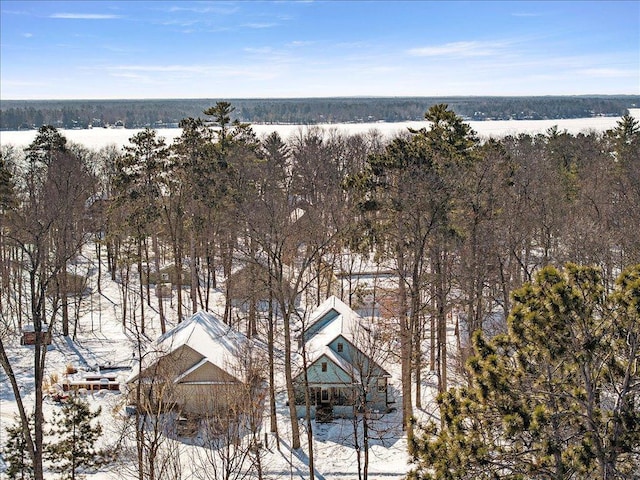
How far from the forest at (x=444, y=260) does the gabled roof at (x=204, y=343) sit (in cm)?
175

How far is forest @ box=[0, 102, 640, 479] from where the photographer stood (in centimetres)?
845

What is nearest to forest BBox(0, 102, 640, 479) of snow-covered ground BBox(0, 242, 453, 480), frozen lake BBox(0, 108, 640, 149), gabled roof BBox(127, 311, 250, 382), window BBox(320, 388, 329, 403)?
snow-covered ground BBox(0, 242, 453, 480)

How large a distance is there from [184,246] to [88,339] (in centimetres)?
831

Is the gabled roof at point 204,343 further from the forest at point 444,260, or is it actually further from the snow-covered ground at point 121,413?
the snow-covered ground at point 121,413

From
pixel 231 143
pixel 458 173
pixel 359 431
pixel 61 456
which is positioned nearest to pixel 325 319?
pixel 359 431

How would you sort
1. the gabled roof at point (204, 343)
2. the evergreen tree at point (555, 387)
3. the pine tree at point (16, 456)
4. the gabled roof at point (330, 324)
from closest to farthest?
the evergreen tree at point (555, 387), the pine tree at point (16, 456), the gabled roof at point (204, 343), the gabled roof at point (330, 324)

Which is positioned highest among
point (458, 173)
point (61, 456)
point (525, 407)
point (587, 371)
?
point (458, 173)

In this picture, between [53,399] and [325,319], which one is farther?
[325,319]

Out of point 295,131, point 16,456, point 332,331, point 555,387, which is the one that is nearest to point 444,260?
point 332,331

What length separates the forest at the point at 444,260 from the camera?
845cm

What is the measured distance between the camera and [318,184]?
137ft

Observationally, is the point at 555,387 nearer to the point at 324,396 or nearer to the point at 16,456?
the point at 16,456

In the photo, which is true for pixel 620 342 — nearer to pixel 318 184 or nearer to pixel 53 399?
pixel 53 399

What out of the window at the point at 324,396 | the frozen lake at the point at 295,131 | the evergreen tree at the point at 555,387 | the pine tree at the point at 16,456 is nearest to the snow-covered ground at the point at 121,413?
the window at the point at 324,396
